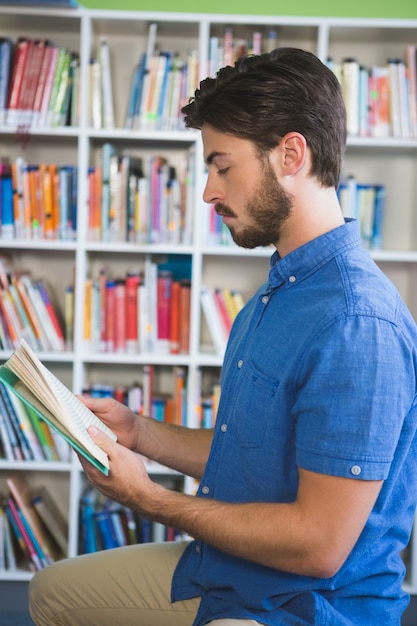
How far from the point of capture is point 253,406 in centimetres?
135

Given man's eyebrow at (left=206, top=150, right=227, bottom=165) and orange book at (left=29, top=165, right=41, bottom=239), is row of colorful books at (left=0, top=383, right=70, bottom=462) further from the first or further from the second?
man's eyebrow at (left=206, top=150, right=227, bottom=165)

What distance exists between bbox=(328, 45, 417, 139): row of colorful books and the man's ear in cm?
151

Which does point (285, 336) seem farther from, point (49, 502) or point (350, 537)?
point (49, 502)

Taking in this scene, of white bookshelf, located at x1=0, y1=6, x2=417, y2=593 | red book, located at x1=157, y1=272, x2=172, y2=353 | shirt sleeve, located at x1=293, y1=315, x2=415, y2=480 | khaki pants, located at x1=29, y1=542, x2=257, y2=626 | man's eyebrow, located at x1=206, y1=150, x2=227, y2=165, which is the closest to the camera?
shirt sleeve, located at x1=293, y1=315, x2=415, y2=480

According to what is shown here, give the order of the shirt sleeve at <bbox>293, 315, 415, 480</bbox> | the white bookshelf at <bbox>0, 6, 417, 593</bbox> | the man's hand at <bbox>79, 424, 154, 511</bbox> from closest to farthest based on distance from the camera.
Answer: the shirt sleeve at <bbox>293, 315, 415, 480</bbox> → the man's hand at <bbox>79, 424, 154, 511</bbox> → the white bookshelf at <bbox>0, 6, 417, 593</bbox>

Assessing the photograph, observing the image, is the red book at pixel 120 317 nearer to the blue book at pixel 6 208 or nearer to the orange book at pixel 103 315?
the orange book at pixel 103 315

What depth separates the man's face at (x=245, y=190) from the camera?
140 cm

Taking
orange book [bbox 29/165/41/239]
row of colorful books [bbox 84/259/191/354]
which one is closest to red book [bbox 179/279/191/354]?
row of colorful books [bbox 84/259/191/354]

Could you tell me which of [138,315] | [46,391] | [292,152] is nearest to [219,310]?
[138,315]

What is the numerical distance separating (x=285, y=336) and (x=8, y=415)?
5.87ft

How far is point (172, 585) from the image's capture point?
154cm

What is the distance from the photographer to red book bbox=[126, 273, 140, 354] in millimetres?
2883

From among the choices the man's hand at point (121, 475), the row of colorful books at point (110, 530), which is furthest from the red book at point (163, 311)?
the man's hand at point (121, 475)

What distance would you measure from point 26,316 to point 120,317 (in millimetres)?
339
